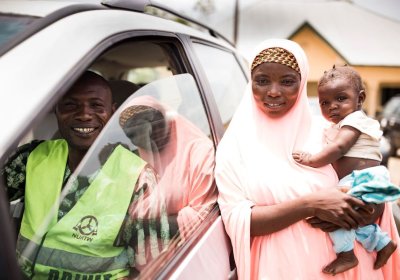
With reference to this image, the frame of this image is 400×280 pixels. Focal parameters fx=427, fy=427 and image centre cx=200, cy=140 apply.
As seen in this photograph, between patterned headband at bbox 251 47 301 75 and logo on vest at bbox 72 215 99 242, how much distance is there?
1069 millimetres

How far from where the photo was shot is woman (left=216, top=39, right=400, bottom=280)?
6.02ft

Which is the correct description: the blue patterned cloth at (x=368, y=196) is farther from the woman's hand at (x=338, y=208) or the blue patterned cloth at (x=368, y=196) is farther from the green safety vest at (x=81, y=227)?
the green safety vest at (x=81, y=227)

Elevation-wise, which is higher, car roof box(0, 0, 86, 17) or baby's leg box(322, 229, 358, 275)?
car roof box(0, 0, 86, 17)

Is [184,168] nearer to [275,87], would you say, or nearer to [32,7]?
[275,87]

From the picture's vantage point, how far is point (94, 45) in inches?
51.1

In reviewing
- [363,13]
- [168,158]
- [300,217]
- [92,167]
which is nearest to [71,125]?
[92,167]

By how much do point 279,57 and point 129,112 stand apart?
0.76 m

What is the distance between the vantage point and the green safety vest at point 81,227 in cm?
133

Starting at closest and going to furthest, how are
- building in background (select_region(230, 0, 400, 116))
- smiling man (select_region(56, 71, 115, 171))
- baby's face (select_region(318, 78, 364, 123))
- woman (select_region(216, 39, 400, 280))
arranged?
smiling man (select_region(56, 71, 115, 171)) < woman (select_region(216, 39, 400, 280)) < baby's face (select_region(318, 78, 364, 123)) < building in background (select_region(230, 0, 400, 116))

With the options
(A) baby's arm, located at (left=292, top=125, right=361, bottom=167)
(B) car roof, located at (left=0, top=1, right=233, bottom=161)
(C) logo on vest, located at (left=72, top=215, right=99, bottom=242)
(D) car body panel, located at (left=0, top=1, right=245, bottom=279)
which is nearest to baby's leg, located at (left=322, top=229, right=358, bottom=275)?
(A) baby's arm, located at (left=292, top=125, right=361, bottom=167)

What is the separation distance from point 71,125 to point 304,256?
1130mm

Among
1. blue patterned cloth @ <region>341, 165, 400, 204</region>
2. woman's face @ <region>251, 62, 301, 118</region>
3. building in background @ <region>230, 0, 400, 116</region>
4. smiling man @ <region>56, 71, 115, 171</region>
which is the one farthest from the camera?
building in background @ <region>230, 0, 400, 116</region>

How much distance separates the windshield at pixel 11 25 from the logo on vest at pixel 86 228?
60cm

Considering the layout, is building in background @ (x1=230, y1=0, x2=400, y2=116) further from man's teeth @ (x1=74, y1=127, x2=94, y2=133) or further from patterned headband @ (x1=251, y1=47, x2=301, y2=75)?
man's teeth @ (x1=74, y1=127, x2=94, y2=133)
